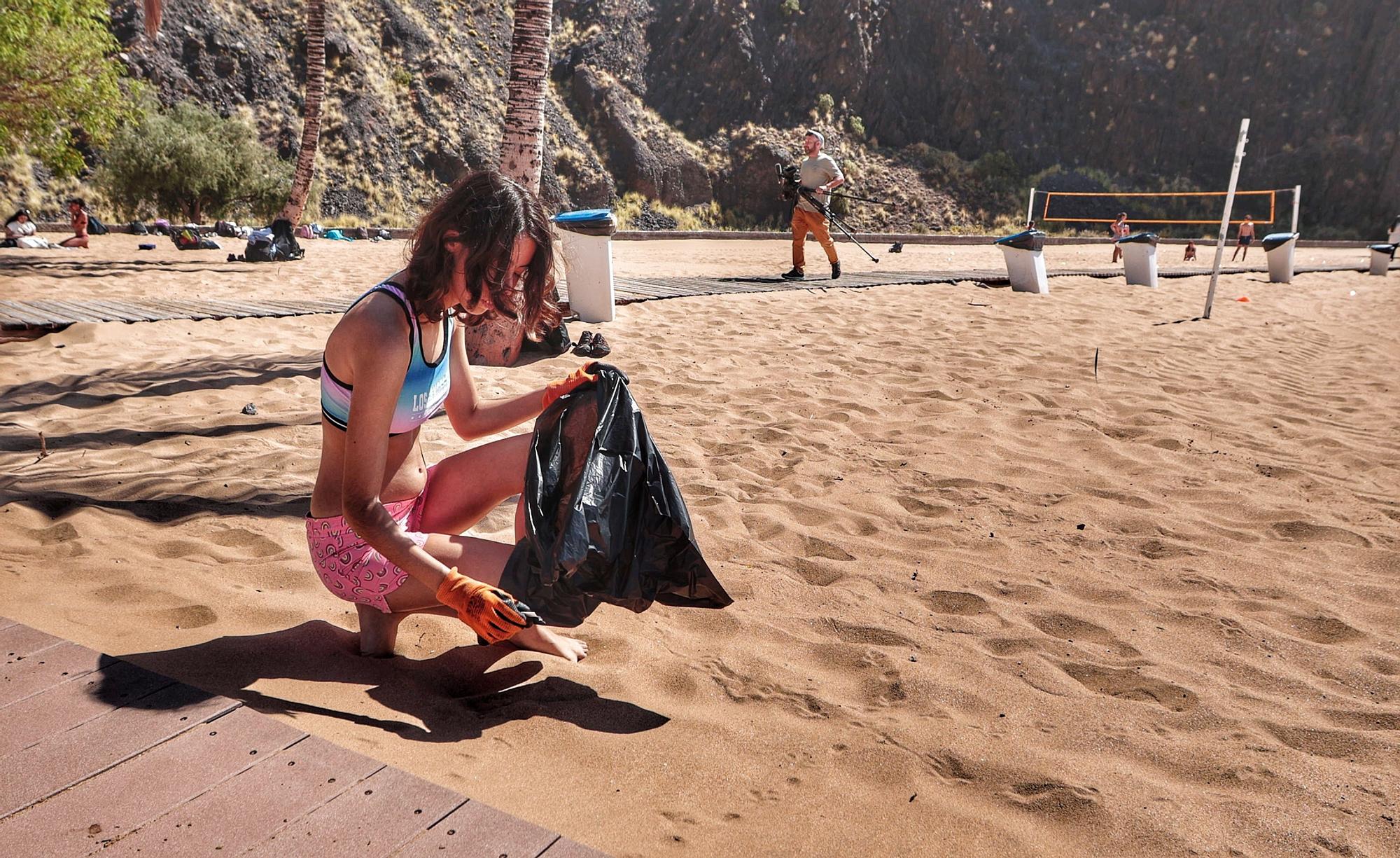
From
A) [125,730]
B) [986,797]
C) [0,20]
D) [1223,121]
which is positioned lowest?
[986,797]

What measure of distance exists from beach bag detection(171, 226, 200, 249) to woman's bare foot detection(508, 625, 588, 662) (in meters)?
13.2

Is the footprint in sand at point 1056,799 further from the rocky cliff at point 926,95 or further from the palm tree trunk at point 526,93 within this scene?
the rocky cliff at point 926,95

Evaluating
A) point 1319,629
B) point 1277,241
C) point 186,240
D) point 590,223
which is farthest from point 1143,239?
point 186,240

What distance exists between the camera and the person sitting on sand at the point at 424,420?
221 cm

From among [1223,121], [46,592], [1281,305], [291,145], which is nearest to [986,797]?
[46,592]

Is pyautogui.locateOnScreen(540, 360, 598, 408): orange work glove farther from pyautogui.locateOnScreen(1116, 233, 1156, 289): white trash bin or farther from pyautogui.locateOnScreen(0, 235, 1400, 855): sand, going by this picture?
pyautogui.locateOnScreen(1116, 233, 1156, 289): white trash bin

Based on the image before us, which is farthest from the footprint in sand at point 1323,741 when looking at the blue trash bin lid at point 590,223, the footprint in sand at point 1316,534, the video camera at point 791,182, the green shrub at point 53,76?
the green shrub at point 53,76

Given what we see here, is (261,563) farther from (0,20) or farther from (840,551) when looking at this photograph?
(0,20)

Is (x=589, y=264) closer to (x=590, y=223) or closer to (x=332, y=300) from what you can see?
(x=590, y=223)

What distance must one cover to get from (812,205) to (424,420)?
32.5 ft

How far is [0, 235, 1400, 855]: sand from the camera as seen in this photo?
204 centimetres

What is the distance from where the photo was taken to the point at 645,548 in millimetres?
2486

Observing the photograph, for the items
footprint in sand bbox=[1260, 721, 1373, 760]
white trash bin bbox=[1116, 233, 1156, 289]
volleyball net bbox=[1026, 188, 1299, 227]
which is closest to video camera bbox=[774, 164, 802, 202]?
white trash bin bbox=[1116, 233, 1156, 289]

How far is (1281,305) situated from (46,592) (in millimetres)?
11911
